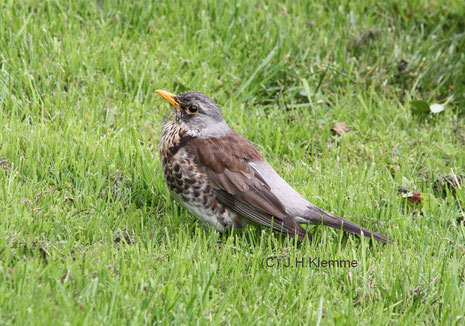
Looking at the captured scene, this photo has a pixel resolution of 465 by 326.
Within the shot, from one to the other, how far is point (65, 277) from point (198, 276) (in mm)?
776

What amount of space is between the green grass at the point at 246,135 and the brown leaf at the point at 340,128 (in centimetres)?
6

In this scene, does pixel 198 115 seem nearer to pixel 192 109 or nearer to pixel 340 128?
pixel 192 109

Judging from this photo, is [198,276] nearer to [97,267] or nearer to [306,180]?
[97,267]

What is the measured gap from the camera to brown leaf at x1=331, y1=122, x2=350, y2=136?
666cm

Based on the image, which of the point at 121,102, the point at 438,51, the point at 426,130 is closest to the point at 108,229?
the point at 121,102

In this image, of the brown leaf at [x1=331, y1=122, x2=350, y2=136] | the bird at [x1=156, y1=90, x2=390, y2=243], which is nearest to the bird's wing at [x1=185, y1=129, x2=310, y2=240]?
the bird at [x1=156, y1=90, x2=390, y2=243]

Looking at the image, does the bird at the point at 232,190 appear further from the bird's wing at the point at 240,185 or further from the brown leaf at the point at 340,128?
the brown leaf at the point at 340,128

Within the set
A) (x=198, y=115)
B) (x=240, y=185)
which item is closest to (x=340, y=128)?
(x=198, y=115)

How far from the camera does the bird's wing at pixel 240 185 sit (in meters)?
5.03

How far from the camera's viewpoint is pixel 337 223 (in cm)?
505

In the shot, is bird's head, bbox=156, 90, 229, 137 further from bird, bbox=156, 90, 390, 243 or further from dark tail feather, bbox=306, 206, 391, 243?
dark tail feather, bbox=306, 206, 391, 243

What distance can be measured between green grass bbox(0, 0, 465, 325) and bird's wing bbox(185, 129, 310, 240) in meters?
0.17

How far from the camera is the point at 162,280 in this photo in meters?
4.09

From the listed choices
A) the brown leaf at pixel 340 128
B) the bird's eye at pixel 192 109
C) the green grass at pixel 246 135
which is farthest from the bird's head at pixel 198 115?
the brown leaf at pixel 340 128
